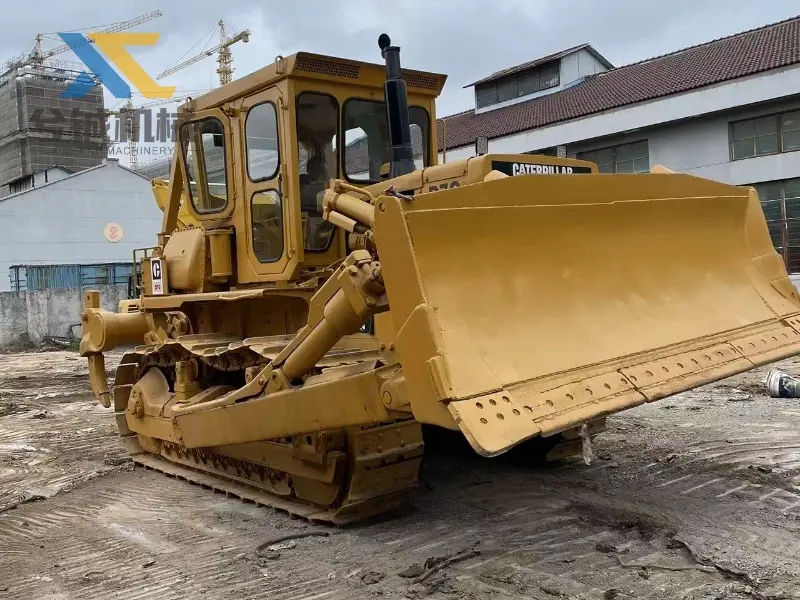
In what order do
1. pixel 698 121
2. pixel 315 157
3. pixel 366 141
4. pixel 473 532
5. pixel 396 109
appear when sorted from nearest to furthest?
pixel 473 532
pixel 396 109
pixel 315 157
pixel 366 141
pixel 698 121

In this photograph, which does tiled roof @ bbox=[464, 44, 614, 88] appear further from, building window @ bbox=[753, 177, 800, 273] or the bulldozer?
the bulldozer

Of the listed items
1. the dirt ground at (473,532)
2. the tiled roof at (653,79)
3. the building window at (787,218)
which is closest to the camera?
the dirt ground at (473,532)

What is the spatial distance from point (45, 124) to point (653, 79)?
3267 cm

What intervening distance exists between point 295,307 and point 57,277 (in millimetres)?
20236

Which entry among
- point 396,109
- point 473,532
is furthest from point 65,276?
point 473,532

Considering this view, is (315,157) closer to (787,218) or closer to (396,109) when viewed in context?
(396,109)

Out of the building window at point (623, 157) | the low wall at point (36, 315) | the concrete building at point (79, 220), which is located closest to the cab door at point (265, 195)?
the low wall at point (36, 315)

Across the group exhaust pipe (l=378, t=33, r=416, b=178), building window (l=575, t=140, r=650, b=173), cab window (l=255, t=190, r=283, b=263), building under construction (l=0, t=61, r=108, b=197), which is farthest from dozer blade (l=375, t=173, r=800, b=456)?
building under construction (l=0, t=61, r=108, b=197)

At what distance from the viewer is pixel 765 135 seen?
19.5m

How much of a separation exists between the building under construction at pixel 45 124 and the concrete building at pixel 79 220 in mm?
12316

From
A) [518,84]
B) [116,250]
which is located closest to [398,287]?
[518,84]

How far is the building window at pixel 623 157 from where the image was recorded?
21.5 m

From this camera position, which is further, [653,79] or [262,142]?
[653,79]

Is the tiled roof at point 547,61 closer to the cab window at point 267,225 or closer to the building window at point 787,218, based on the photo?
the building window at point 787,218
